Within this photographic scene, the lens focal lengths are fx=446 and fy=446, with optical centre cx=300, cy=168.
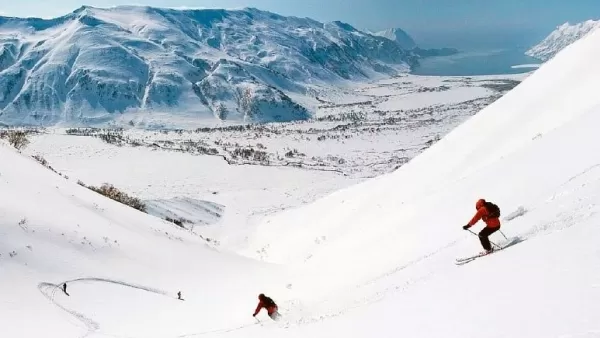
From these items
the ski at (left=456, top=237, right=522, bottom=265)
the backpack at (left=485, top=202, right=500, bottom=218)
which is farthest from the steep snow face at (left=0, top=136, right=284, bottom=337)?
the backpack at (left=485, top=202, right=500, bottom=218)

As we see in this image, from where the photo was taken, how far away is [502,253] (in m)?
13.1

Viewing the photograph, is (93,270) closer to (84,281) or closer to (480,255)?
(84,281)

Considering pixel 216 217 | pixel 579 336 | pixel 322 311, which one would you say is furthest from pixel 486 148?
pixel 216 217

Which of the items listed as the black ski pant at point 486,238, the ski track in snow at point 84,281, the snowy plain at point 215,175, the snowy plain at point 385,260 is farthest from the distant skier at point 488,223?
the snowy plain at point 215,175

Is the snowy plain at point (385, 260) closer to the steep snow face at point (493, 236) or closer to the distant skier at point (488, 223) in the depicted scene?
the steep snow face at point (493, 236)

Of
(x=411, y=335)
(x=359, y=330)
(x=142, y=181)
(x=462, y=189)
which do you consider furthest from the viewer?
(x=142, y=181)

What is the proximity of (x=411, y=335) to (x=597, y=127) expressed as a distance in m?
17.9

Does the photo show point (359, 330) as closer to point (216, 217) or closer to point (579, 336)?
point (579, 336)

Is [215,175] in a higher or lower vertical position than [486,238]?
lower

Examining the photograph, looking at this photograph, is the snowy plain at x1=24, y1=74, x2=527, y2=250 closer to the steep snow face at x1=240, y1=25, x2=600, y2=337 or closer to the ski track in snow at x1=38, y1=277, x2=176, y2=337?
the steep snow face at x1=240, y1=25, x2=600, y2=337

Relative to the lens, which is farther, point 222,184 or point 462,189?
point 222,184

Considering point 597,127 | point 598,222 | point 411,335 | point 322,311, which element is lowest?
point 322,311

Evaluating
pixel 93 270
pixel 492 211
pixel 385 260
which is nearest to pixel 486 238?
pixel 492 211

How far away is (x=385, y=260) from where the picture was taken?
74.6ft
